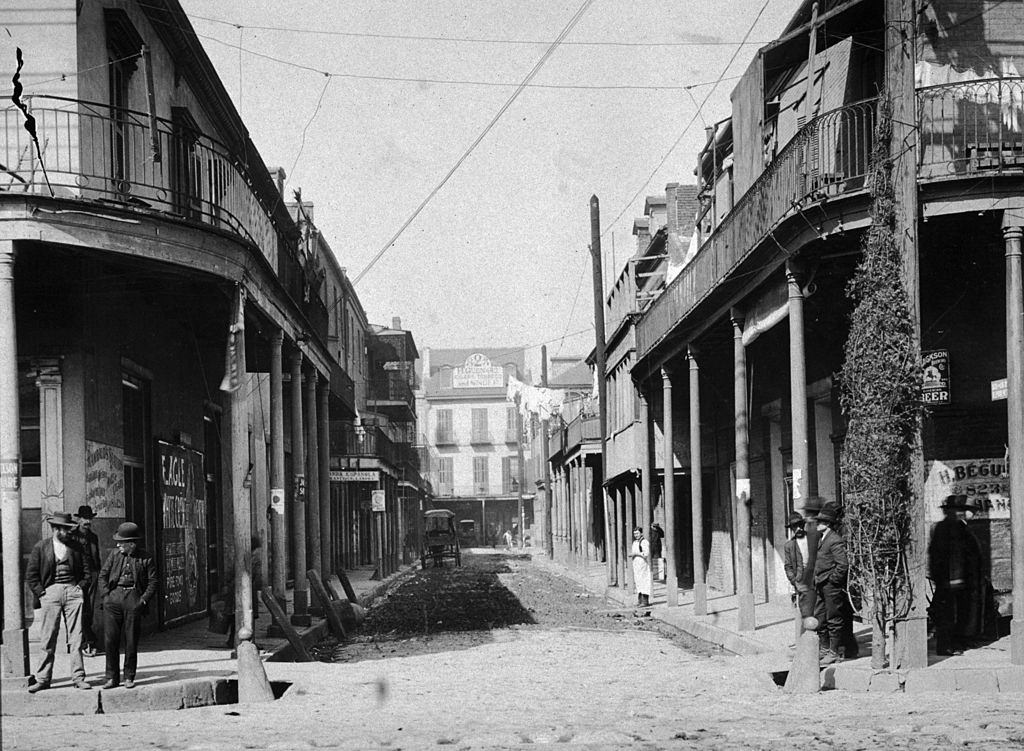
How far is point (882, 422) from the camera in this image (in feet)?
36.7

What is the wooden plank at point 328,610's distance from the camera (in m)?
17.3

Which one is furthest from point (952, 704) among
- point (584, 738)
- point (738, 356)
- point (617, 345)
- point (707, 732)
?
point (617, 345)

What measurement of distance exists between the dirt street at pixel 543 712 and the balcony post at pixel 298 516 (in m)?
2.02

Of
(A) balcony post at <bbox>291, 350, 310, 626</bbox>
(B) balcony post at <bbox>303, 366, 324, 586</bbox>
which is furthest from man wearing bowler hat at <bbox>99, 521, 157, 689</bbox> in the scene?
(B) balcony post at <bbox>303, 366, 324, 586</bbox>

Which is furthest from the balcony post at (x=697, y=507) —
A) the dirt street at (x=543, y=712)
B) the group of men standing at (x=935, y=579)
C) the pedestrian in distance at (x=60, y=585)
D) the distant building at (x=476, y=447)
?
the distant building at (x=476, y=447)

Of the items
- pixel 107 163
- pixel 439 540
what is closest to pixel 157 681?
pixel 107 163

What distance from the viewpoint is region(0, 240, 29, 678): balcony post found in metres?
10.6

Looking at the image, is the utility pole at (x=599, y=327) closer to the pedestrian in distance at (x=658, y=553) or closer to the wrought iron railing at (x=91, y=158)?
the pedestrian in distance at (x=658, y=553)

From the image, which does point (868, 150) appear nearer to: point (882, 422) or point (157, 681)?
point (882, 422)

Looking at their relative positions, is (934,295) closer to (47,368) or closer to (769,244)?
(769,244)

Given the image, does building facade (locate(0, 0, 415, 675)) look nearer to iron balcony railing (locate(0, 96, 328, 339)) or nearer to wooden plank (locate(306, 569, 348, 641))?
iron balcony railing (locate(0, 96, 328, 339))

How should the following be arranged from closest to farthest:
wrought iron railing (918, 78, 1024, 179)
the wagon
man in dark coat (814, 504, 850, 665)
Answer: man in dark coat (814, 504, 850, 665) → wrought iron railing (918, 78, 1024, 179) → the wagon

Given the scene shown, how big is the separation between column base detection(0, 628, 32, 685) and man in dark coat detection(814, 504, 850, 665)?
7.33 meters

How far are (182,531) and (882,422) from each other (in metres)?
10.8
